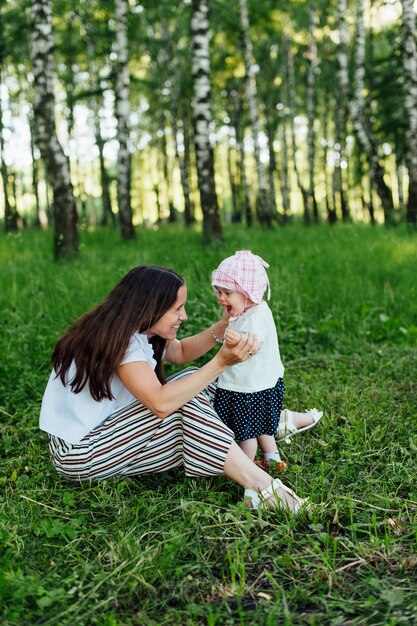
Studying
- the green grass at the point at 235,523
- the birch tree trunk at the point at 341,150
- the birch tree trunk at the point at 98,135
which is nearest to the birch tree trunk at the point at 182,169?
the birch tree trunk at the point at 98,135

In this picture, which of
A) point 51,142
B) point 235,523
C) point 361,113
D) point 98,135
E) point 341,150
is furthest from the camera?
point 98,135

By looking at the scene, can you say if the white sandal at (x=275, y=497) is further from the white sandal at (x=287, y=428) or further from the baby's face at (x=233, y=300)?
the baby's face at (x=233, y=300)

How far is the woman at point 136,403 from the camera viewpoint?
337 cm

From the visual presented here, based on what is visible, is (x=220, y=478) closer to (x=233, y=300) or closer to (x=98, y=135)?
(x=233, y=300)

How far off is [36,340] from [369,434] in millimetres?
3295

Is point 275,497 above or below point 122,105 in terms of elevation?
below

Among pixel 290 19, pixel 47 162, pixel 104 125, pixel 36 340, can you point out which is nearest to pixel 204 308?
pixel 36 340

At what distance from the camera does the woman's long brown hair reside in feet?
11.3

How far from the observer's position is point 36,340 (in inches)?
242

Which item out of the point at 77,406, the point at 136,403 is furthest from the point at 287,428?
the point at 77,406

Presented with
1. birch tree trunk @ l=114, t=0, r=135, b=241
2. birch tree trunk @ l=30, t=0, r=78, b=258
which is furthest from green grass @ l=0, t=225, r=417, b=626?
birch tree trunk @ l=114, t=0, r=135, b=241

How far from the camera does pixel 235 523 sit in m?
3.15

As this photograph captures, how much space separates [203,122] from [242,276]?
758cm

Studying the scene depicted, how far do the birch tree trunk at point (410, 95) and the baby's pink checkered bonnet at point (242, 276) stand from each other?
9.07m
